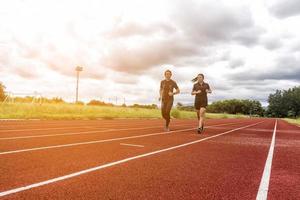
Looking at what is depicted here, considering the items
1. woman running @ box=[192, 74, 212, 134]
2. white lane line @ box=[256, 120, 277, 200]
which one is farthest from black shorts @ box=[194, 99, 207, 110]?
white lane line @ box=[256, 120, 277, 200]

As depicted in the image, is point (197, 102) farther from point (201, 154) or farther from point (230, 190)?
point (230, 190)

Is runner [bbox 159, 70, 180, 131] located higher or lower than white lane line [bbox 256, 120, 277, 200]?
higher

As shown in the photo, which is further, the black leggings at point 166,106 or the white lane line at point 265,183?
the black leggings at point 166,106

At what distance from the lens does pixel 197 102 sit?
15148mm

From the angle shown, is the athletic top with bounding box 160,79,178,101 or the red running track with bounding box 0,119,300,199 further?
the athletic top with bounding box 160,79,178,101

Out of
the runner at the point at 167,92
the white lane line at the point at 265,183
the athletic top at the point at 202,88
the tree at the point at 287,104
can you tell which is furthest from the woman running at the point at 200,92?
the tree at the point at 287,104

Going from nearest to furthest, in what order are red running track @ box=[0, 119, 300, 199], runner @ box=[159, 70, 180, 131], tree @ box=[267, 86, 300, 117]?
red running track @ box=[0, 119, 300, 199]
runner @ box=[159, 70, 180, 131]
tree @ box=[267, 86, 300, 117]

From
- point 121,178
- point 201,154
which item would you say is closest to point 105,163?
point 121,178

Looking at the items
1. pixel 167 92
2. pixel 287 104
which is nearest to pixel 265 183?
pixel 167 92

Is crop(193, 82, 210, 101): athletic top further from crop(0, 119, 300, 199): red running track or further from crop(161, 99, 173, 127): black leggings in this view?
crop(0, 119, 300, 199): red running track

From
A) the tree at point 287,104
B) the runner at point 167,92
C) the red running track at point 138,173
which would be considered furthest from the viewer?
the tree at point 287,104

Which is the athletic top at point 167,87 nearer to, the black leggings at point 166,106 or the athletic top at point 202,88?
the black leggings at point 166,106

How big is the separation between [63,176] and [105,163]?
4.04 ft

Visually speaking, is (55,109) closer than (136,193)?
No
